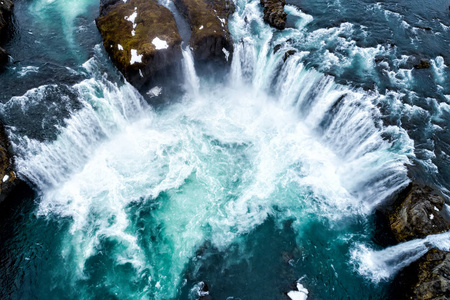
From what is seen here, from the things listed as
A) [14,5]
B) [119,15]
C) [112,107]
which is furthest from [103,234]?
[14,5]

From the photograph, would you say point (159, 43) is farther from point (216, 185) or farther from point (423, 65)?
point (423, 65)

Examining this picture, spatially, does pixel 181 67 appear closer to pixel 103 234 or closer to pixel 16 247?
pixel 103 234

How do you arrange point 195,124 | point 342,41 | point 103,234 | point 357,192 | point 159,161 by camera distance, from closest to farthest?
point 103,234
point 357,192
point 159,161
point 195,124
point 342,41

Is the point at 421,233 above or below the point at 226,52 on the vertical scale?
below

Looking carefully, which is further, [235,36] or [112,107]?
[235,36]

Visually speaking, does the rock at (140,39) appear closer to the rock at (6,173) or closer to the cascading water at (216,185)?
the cascading water at (216,185)

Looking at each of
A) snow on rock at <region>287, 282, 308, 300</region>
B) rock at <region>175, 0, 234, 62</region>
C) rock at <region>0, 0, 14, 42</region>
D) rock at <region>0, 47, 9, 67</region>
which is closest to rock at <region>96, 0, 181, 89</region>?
rock at <region>175, 0, 234, 62</region>

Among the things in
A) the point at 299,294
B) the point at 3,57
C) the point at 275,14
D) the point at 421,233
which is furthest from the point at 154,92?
the point at 421,233
